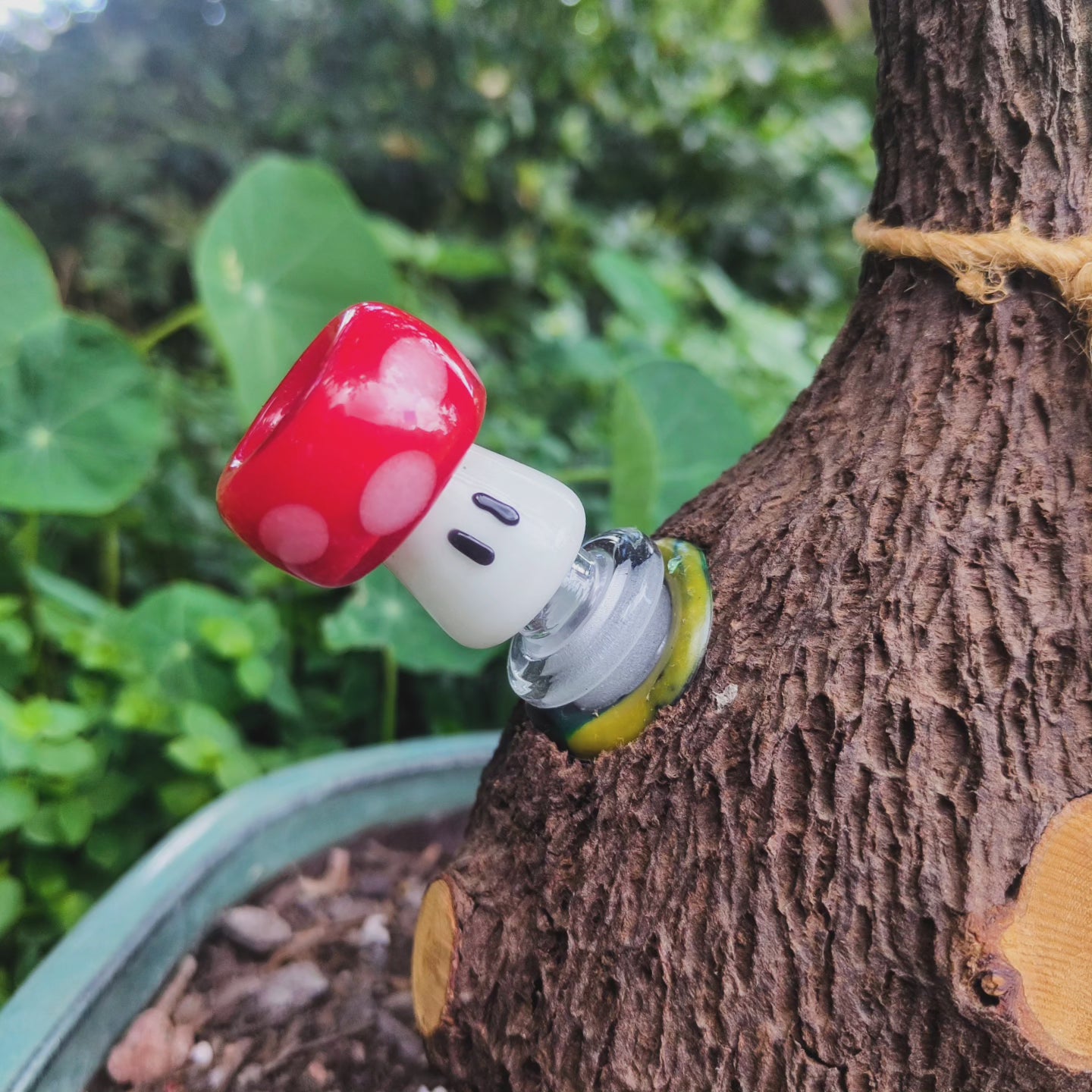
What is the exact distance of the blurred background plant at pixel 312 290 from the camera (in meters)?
0.95

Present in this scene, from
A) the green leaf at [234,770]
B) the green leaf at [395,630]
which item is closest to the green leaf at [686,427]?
the green leaf at [395,630]

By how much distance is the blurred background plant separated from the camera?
3.13 feet

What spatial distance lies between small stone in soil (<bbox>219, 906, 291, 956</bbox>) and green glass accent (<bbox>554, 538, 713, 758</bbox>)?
1.27 feet

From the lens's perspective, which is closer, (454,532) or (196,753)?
(454,532)

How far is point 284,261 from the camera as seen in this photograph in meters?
1.19

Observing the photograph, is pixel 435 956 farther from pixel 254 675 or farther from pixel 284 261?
pixel 284 261

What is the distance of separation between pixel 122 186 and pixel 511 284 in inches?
33.8

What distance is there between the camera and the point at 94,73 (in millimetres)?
1745

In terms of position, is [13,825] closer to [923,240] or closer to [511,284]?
[923,240]

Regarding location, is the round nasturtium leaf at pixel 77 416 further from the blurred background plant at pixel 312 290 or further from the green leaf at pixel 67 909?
the green leaf at pixel 67 909

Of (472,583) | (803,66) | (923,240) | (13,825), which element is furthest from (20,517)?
(803,66)

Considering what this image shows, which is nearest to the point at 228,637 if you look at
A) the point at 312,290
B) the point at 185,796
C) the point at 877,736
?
the point at 185,796

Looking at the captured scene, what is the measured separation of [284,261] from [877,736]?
1.05 meters

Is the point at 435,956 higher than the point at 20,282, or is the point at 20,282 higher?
the point at 20,282
